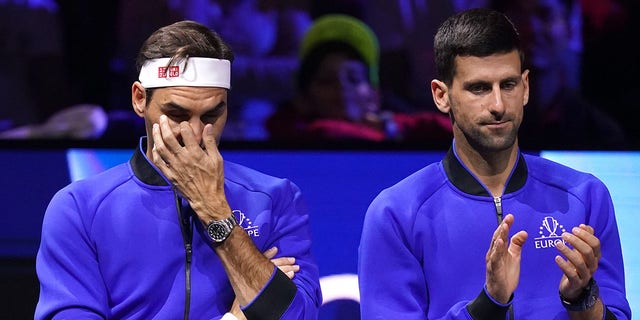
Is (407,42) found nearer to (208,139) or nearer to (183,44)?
(183,44)

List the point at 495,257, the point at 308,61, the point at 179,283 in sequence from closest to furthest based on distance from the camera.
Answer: the point at 495,257
the point at 179,283
the point at 308,61

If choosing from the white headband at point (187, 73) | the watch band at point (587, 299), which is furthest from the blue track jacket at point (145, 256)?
the watch band at point (587, 299)

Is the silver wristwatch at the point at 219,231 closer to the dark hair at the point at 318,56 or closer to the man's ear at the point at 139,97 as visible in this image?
the man's ear at the point at 139,97

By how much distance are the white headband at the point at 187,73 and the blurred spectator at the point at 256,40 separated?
216 centimetres

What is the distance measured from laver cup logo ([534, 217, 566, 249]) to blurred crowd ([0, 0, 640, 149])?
185 centimetres

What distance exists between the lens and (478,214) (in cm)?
315

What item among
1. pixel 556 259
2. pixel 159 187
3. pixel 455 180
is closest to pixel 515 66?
pixel 455 180

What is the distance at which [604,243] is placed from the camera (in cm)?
311

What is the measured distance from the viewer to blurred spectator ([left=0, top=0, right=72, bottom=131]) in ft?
17.8

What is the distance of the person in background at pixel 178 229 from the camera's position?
3.01m

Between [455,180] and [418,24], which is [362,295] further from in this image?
[418,24]

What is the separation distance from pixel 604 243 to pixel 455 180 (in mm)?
451

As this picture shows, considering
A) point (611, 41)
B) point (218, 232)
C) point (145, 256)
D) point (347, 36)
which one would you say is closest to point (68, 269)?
point (145, 256)

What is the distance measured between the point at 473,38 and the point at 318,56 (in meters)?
2.04
